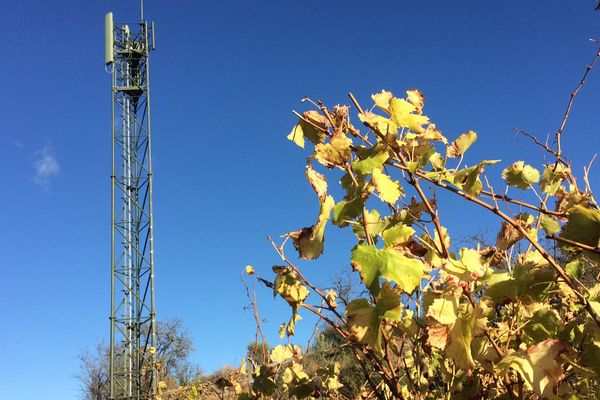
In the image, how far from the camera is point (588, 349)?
2.81ft

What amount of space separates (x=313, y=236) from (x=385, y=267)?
0.66 feet

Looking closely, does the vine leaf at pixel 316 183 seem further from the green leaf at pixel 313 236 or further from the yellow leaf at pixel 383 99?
the yellow leaf at pixel 383 99

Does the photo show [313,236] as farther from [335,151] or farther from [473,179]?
[473,179]

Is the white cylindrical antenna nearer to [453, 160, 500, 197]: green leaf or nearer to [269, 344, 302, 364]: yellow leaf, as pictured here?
[269, 344, 302, 364]: yellow leaf

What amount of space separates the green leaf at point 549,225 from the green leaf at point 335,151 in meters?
0.47

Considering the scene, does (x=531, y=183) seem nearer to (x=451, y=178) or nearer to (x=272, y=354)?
(x=451, y=178)

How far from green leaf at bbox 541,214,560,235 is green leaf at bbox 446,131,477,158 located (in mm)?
216

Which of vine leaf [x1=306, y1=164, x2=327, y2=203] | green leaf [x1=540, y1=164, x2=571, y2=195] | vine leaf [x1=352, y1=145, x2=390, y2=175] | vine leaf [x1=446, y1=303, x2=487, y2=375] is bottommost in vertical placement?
vine leaf [x1=446, y1=303, x2=487, y2=375]

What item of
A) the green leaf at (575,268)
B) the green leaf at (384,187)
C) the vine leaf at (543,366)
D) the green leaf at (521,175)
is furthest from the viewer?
the green leaf at (521,175)

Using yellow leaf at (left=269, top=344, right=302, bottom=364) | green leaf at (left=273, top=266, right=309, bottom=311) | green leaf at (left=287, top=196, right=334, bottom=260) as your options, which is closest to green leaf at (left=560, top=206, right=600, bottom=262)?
green leaf at (left=287, top=196, right=334, bottom=260)

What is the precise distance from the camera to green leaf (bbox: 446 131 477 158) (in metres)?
1.02

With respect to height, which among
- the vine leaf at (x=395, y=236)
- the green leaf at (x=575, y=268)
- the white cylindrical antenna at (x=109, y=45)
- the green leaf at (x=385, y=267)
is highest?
the white cylindrical antenna at (x=109, y=45)

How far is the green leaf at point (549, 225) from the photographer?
40.7 inches

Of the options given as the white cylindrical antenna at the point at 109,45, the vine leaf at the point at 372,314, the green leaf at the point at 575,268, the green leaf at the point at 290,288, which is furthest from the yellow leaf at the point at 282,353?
the white cylindrical antenna at the point at 109,45
